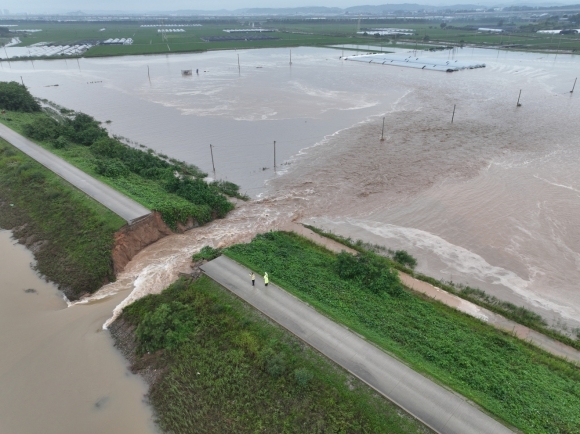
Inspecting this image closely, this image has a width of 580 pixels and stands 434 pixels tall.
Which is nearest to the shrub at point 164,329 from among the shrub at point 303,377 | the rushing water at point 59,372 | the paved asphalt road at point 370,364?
the rushing water at point 59,372

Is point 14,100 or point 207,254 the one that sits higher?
point 14,100

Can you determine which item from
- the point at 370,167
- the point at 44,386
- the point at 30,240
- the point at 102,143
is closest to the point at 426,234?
the point at 370,167

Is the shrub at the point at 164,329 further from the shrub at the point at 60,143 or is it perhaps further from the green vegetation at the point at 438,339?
the shrub at the point at 60,143

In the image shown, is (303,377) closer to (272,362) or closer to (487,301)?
(272,362)

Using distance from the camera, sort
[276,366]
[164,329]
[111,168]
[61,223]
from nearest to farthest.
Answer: [276,366]
[164,329]
[61,223]
[111,168]

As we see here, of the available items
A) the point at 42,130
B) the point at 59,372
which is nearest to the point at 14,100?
the point at 42,130

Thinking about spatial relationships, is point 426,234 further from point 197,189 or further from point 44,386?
point 44,386
